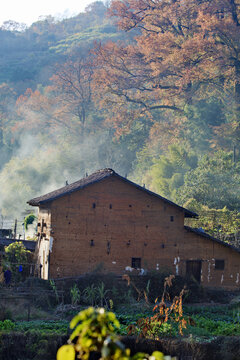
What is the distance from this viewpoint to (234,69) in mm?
46281

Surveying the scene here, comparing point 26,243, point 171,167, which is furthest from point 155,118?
point 26,243

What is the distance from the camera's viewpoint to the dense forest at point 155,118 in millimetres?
45469

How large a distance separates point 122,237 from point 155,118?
3682 centimetres

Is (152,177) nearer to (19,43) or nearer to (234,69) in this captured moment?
(234,69)

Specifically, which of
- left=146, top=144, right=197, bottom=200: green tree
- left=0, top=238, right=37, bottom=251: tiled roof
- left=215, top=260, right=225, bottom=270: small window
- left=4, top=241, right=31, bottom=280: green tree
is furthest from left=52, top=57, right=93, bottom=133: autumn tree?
left=215, top=260, right=225, bottom=270: small window

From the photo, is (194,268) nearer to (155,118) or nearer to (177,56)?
(177,56)

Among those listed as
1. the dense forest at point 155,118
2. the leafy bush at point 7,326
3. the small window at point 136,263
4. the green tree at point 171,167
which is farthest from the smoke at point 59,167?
the leafy bush at point 7,326

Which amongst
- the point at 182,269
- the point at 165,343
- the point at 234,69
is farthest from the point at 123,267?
the point at 234,69

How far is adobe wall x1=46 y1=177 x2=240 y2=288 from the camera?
1129 inches

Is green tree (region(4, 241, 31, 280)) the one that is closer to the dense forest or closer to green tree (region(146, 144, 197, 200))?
the dense forest

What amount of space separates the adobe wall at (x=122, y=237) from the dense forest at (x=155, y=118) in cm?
676

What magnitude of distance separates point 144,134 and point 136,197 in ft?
114

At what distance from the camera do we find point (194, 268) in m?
30.3

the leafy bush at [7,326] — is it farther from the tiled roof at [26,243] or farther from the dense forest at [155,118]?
the dense forest at [155,118]
